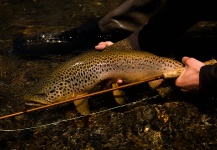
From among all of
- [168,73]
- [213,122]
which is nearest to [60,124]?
[168,73]

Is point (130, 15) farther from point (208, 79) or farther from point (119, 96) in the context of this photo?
point (208, 79)

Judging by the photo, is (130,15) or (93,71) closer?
(93,71)

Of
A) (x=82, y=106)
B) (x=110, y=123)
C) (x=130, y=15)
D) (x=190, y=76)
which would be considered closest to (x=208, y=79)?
(x=190, y=76)

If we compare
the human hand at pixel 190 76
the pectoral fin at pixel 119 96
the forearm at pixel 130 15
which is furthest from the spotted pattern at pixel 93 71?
the forearm at pixel 130 15

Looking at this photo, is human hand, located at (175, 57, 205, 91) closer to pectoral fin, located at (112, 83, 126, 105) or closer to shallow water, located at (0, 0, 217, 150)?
shallow water, located at (0, 0, 217, 150)

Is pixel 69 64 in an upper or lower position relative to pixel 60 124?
upper

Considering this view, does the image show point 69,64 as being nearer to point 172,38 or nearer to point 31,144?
point 31,144

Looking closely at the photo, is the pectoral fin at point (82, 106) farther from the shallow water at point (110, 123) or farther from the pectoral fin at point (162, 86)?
the pectoral fin at point (162, 86)

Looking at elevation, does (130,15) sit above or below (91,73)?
above
